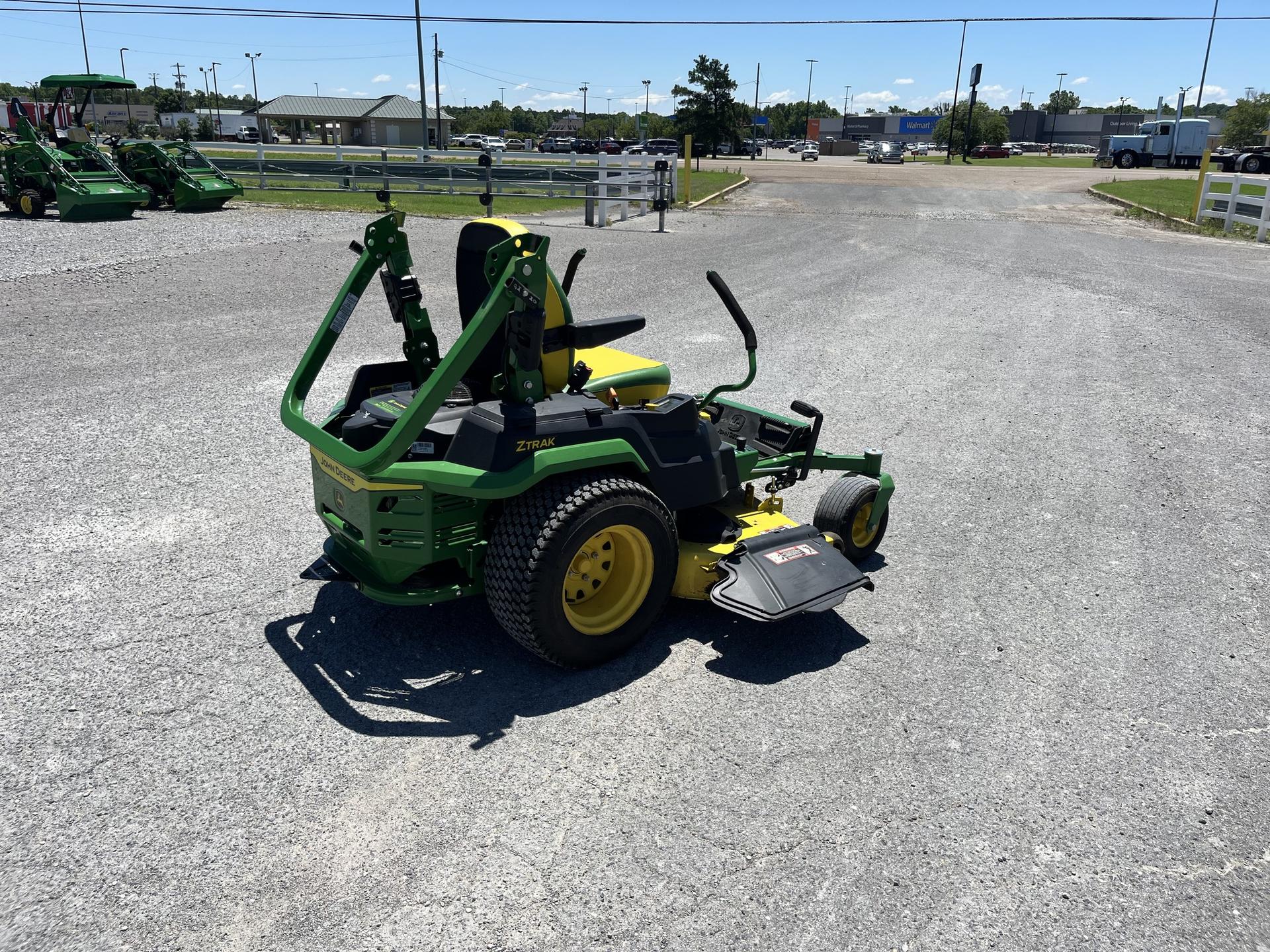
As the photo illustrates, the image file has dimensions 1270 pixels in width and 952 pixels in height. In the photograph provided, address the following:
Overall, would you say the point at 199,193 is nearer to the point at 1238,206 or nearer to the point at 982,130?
the point at 1238,206

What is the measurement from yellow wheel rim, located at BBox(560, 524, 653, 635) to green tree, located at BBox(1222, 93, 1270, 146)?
8307 centimetres

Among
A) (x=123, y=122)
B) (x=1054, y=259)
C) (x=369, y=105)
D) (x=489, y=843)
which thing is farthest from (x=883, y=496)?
(x=123, y=122)

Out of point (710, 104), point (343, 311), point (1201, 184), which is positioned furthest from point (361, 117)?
point (343, 311)

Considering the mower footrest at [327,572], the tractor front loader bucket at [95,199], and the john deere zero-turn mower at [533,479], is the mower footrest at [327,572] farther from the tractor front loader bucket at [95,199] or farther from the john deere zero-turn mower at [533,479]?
the tractor front loader bucket at [95,199]

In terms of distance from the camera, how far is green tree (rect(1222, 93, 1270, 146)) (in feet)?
232

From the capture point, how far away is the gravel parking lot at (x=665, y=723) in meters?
2.70

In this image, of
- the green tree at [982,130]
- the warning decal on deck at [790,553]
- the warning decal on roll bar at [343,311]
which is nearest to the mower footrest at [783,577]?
the warning decal on deck at [790,553]

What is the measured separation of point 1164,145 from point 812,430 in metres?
56.8

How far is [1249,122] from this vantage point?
236 ft

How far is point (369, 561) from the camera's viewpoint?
12.9ft

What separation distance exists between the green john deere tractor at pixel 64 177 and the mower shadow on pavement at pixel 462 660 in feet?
52.5

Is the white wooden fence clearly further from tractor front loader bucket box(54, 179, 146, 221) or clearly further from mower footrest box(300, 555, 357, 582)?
tractor front loader bucket box(54, 179, 146, 221)

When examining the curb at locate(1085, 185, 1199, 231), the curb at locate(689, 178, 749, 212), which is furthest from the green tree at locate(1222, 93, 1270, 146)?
the curb at locate(689, 178, 749, 212)

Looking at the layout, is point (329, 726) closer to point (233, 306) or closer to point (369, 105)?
point (233, 306)
